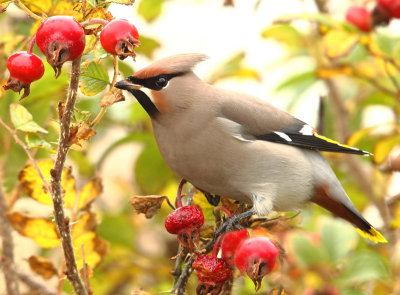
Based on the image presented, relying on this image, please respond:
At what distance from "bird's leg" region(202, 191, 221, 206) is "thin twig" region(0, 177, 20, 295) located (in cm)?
57

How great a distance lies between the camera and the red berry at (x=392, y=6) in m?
2.63

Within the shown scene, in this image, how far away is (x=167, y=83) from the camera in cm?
209

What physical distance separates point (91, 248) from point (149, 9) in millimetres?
1213

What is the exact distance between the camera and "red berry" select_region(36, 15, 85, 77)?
4.21 ft

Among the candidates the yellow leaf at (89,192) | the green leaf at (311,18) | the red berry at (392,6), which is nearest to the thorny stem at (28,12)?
the yellow leaf at (89,192)

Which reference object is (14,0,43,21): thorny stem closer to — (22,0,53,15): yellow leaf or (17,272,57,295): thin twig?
(22,0,53,15): yellow leaf

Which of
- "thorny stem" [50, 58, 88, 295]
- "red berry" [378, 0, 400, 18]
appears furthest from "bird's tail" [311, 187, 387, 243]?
"thorny stem" [50, 58, 88, 295]

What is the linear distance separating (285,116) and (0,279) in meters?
1.77

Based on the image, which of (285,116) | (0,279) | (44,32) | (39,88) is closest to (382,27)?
(285,116)

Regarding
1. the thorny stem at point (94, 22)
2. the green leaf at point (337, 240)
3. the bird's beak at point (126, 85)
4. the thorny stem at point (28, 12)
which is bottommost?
the green leaf at point (337, 240)

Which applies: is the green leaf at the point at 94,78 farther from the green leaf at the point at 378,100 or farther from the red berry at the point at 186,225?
the green leaf at the point at 378,100

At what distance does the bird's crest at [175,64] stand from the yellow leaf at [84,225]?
411 millimetres

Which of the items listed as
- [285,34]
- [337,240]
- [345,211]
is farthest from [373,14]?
[337,240]

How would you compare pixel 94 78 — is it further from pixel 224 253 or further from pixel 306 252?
pixel 306 252
